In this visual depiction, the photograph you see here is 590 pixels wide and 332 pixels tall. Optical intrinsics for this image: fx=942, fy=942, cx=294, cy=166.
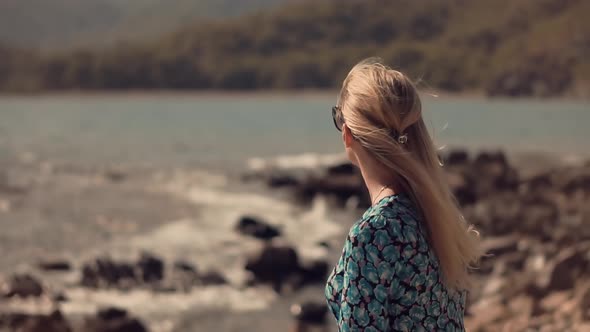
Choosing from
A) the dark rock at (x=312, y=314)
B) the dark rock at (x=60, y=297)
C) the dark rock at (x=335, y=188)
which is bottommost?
the dark rock at (x=335, y=188)

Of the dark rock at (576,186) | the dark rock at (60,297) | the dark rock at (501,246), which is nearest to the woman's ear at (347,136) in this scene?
the dark rock at (60,297)

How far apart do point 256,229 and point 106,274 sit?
6.26 metres

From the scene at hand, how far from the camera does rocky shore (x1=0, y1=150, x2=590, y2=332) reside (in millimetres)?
13222

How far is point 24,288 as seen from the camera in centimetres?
1691

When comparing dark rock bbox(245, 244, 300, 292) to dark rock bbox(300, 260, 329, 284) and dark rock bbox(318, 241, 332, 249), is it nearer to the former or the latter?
dark rock bbox(300, 260, 329, 284)

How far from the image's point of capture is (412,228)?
3.25m

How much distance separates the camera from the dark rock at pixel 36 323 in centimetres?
1363

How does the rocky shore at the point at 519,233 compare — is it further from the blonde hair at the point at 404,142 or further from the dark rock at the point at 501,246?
the blonde hair at the point at 404,142

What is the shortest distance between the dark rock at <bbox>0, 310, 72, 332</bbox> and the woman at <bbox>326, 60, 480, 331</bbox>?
36.3 feet

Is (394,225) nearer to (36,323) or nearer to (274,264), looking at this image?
(36,323)

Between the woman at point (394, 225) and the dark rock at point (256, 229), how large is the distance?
20.5 m

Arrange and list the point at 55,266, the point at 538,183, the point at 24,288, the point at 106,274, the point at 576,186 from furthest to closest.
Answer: the point at 538,183 < the point at 576,186 < the point at 55,266 < the point at 106,274 < the point at 24,288

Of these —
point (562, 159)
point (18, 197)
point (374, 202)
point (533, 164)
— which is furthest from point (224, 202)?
point (374, 202)

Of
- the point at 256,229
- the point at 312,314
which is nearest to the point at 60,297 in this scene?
the point at 312,314
